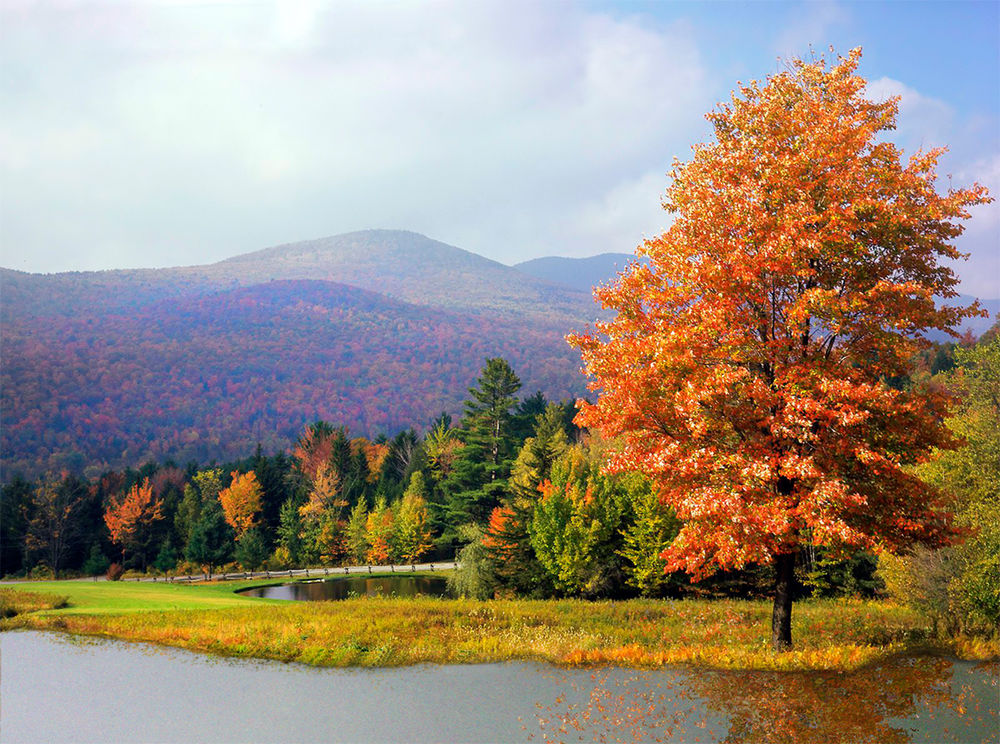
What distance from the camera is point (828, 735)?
11242mm

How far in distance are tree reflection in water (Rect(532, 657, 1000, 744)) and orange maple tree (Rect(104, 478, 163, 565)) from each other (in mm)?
76837

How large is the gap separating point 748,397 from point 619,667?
Answer: 672 centimetres

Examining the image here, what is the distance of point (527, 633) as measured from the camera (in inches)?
725

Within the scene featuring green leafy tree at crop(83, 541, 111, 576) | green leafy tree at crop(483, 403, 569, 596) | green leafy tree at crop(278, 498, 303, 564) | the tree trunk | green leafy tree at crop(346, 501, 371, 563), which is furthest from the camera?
green leafy tree at crop(278, 498, 303, 564)

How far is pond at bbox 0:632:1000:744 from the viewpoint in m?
11.6

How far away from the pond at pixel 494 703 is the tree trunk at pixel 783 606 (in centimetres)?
224

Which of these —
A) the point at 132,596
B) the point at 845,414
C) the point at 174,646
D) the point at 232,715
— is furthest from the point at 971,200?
the point at 132,596

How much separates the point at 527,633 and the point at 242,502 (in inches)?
2805

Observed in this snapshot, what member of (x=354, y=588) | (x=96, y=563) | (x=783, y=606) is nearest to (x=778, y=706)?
(x=783, y=606)

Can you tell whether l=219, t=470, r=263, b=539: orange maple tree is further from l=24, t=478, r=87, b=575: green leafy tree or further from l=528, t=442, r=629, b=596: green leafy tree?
l=528, t=442, r=629, b=596: green leafy tree

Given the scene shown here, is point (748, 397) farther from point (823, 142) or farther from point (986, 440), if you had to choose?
point (986, 440)

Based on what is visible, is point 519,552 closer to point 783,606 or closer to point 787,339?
point 783,606

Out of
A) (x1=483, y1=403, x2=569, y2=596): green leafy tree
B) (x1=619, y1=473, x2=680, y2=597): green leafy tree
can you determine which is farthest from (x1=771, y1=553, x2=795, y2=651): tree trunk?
(x1=483, y1=403, x2=569, y2=596): green leafy tree

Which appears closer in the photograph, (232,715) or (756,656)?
(232,715)
